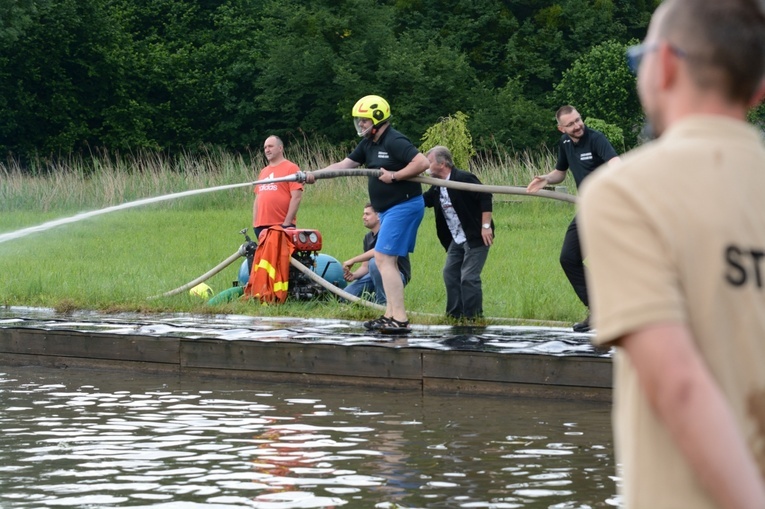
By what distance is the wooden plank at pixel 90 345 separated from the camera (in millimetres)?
11320

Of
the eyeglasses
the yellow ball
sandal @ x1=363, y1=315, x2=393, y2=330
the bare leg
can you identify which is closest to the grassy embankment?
the yellow ball

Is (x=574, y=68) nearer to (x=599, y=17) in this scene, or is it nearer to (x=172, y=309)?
(x=599, y=17)

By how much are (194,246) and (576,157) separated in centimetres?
1173

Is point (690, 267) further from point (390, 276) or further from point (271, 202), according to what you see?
point (271, 202)

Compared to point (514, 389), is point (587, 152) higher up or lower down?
higher up

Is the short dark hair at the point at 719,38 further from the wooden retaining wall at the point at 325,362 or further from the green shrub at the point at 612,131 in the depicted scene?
the green shrub at the point at 612,131

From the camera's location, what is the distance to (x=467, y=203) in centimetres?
1187

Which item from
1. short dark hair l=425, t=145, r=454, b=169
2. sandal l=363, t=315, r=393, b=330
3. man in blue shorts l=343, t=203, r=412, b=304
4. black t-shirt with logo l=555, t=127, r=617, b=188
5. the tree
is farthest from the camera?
the tree

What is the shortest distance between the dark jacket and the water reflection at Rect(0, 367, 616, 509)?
227 cm

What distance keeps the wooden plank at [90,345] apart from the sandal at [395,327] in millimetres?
1749

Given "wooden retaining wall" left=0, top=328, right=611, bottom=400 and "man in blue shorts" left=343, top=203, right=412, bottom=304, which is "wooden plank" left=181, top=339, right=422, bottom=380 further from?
"man in blue shorts" left=343, top=203, right=412, bottom=304

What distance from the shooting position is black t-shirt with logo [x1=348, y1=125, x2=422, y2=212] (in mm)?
10961

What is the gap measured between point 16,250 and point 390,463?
14.7m

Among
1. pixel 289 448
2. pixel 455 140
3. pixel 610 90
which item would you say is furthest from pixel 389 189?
pixel 610 90
